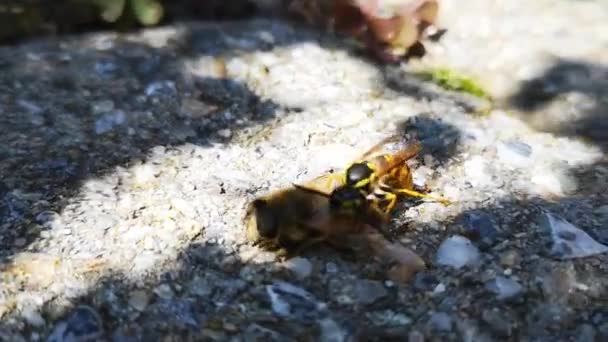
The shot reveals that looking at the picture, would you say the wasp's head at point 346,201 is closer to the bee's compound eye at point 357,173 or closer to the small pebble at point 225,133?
the bee's compound eye at point 357,173

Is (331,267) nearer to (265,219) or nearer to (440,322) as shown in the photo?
(265,219)

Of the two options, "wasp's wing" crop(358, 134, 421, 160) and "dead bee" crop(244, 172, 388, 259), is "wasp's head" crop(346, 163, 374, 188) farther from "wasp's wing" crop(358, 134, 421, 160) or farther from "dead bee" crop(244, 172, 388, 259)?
"wasp's wing" crop(358, 134, 421, 160)

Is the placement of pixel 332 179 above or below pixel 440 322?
above

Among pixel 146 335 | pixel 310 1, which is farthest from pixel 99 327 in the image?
pixel 310 1

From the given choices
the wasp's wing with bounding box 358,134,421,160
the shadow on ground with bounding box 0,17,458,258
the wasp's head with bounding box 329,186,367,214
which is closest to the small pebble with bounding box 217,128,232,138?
the shadow on ground with bounding box 0,17,458,258

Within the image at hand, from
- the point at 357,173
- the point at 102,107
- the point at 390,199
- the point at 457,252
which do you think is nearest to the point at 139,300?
the point at 357,173

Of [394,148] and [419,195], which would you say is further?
[394,148]
